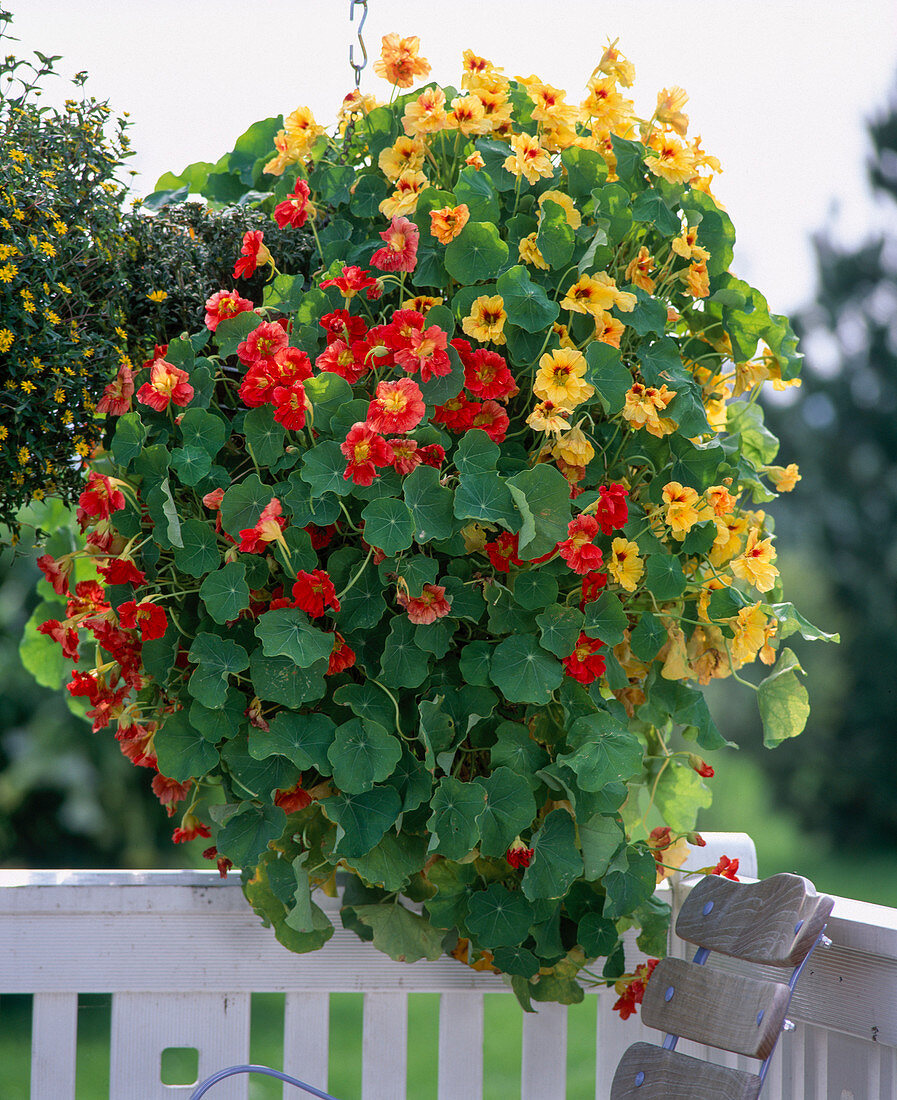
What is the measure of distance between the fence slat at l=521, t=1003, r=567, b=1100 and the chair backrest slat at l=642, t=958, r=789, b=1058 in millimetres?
176

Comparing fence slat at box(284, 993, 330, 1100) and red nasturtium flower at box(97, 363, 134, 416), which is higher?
red nasturtium flower at box(97, 363, 134, 416)

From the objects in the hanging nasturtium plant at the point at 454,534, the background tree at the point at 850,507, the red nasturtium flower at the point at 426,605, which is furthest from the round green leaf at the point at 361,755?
the background tree at the point at 850,507

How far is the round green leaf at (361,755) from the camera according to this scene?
3.25 ft

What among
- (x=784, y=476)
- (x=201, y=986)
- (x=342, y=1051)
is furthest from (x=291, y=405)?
(x=342, y=1051)

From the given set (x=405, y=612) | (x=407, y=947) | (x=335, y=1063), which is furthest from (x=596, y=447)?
(x=335, y=1063)

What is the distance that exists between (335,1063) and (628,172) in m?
4.78

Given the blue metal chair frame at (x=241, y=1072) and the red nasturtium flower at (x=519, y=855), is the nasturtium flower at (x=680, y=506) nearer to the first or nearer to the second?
the red nasturtium flower at (x=519, y=855)

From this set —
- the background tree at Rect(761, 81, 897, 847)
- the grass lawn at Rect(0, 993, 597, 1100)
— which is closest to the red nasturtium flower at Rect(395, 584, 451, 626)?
the grass lawn at Rect(0, 993, 597, 1100)

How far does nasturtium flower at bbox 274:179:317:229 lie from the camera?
1.10m

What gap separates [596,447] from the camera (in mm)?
1128

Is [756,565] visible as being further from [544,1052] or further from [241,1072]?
[241,1072]

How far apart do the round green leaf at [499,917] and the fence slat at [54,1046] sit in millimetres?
558

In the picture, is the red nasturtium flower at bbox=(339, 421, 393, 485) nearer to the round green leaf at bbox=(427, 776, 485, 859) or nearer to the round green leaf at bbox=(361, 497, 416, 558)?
the round green leaf at bbox=(361, 497, 416, 558)

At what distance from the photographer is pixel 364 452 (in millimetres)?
969
